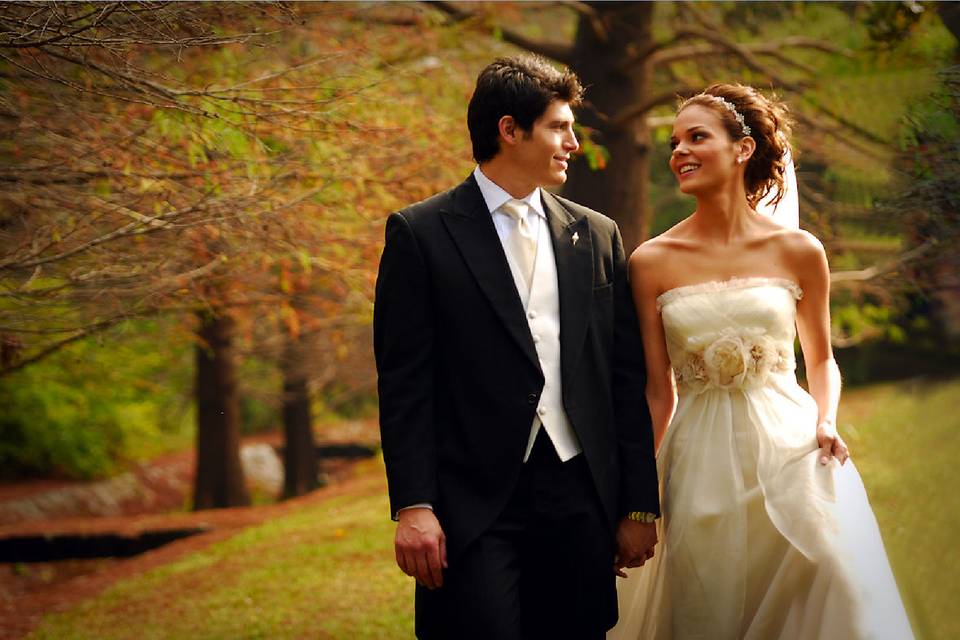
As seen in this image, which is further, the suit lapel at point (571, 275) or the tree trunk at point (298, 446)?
the tree trunk at point (298, 446)

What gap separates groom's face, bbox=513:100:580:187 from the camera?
10.4 ft

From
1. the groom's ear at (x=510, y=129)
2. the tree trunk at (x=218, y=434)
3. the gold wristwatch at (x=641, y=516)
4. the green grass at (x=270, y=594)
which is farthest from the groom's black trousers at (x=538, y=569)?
the tree trunk at (x=218, y=434)

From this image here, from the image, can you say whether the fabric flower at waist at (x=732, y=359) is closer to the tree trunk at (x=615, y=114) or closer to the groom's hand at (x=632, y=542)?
the groom's hand at (x=632, y=542)

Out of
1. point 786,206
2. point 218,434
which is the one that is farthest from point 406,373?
point 218,434

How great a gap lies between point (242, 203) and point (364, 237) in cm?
175

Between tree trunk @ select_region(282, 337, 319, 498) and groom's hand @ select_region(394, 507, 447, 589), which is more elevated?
groom's hand @ select_region(394, 507, 447, 589)

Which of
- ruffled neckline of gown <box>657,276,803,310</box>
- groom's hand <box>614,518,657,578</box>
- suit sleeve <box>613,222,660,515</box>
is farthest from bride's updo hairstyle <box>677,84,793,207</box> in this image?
groom's hand <box>614,518,657,578</box>

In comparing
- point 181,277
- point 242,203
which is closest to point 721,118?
point 242,203

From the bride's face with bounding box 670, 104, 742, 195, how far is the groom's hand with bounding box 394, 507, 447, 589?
1511 mm

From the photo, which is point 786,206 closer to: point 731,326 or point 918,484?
point 731,326

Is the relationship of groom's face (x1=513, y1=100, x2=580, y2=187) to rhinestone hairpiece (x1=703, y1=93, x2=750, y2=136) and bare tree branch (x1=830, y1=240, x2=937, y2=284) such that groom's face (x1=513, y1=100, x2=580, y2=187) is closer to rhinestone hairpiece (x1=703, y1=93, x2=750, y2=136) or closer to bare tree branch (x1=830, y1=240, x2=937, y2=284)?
rhinestone hairpiece (x1=703, y1=93, x2=750, y2=136)

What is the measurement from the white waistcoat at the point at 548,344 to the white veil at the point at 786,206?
120 cm

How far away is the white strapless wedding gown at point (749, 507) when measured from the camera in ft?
10.7

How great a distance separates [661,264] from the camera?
12.1ft
